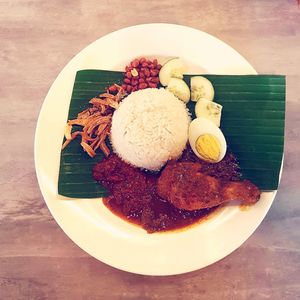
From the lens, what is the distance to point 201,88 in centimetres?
229

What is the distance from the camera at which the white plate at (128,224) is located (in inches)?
82.5

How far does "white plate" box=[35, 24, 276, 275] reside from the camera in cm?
210

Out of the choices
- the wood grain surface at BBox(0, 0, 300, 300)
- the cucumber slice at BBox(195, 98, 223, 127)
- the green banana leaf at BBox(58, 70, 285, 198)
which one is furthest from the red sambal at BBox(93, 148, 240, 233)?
the wood grain surface at BBox(0, 0, 300, 300)

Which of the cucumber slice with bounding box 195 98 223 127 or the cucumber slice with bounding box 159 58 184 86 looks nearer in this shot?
the cucumber slice with bounding box 195 98 223 127

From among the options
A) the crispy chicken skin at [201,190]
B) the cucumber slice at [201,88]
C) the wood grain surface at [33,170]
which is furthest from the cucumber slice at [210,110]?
the wood grain surface at [33,170]

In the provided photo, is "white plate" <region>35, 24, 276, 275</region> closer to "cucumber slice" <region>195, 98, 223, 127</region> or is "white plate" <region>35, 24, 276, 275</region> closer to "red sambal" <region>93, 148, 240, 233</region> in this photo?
"red sambal" <region>93, 148, 240, 233</region>

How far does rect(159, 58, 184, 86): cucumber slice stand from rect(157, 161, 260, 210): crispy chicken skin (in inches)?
22.8

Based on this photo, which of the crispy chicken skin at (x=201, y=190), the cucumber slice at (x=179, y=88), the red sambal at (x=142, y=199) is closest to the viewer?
the crispy chicken skin at (x=201, y=190)

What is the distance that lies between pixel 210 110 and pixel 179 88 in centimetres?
24

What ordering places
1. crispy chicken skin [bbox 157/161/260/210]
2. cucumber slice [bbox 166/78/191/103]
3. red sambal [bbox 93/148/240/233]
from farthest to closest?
cucumber slice [bbox 166/78/191/103] < red sambal [bbox 93/148/240/233] < crispy chicken skin [bbox 157/161/260/210]

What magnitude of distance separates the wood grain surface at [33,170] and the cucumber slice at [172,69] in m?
0.47

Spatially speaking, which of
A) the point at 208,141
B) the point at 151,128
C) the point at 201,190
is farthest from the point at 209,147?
the point at 151,128

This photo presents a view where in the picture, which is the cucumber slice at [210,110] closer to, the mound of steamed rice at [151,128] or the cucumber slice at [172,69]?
the mound of steamed rice at [151,128]

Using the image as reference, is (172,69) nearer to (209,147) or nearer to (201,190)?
(209,147)
